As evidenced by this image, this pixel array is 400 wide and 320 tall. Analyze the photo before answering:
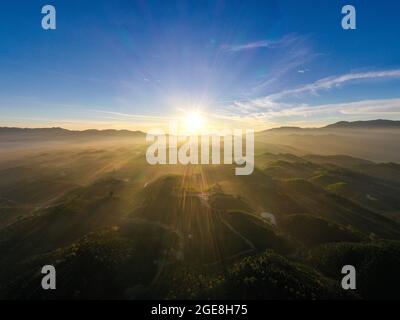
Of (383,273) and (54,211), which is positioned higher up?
(54,211)

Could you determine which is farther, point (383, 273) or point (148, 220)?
point (148, 220)

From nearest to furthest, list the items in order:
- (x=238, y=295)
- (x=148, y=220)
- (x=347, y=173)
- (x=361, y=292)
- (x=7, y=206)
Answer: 1. (x=238, y=295)
2. (x=361, y=292)
3. (x=148, y=220)
4. (x=7, y=206)
5. (x=347, y=173)

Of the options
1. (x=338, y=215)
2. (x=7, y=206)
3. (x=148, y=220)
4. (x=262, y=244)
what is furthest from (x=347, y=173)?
(x=7, y=206)

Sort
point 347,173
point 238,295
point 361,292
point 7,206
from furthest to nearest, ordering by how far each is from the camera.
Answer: point 347,173 < point 7,206 < point 361,292 < point 238,295

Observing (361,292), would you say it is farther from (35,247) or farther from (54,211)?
(54,211)

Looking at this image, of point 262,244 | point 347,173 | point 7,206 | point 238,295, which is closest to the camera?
point 238,295

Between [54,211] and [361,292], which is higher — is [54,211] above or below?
above
